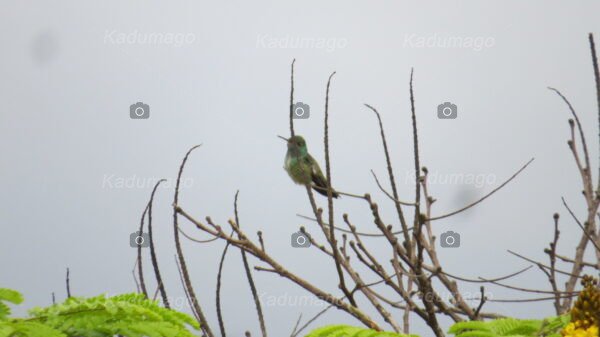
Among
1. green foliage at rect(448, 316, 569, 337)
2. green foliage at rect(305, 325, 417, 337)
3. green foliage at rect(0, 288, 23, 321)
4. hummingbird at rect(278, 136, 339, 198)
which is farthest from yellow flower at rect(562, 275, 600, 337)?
hummingbird at rect(278, 136, 339, 198)

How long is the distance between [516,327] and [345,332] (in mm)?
780

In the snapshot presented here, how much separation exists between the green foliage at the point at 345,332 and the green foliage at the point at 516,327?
0.34m

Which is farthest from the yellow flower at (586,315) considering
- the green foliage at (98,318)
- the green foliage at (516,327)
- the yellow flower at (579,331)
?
the green foliage at (98,318)

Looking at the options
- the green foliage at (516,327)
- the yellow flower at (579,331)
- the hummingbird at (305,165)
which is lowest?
the green foliage at (516,327)

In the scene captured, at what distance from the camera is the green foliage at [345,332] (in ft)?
9.90

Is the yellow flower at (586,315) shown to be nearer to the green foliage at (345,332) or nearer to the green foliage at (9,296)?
the green foliage at (345,332)

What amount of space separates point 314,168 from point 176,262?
4.20 metres

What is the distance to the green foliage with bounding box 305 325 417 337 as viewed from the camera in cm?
302

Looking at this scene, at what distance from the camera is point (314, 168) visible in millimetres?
8914

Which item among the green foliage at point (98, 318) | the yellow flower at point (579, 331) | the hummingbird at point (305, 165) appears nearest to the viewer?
the yellow flower at point (579, 331)

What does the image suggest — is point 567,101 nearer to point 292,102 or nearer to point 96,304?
point 292,102

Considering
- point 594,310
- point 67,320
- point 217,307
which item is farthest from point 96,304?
point 594,310

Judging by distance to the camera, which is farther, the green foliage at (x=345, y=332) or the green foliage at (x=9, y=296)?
the green foliage at (x=9, y=296)

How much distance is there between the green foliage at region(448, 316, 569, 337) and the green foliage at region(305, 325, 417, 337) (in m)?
0.34
